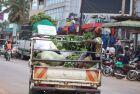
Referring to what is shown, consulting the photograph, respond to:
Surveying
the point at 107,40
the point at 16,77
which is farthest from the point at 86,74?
the point at 107,40

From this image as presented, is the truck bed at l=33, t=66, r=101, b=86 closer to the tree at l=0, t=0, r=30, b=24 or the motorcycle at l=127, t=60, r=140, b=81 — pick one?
the motorcycle at l=127, t=60, r=140, b=81

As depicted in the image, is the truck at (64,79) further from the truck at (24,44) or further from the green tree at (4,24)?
the green tree at (4,24)

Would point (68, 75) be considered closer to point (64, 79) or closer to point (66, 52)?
point (64, 79)

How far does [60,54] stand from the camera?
1269 centimetres

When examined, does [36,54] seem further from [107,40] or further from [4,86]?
[107,40]

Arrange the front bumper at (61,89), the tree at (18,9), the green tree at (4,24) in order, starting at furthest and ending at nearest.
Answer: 1. the green tree at (4,24)
2. the tree at (18,9)
3. the front bumper at (61,89)

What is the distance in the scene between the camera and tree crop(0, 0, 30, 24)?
75250 mm

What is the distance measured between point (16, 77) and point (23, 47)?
70.2 feet

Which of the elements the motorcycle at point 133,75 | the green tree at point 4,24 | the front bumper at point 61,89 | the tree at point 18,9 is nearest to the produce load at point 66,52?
the front bumper at point 61,89

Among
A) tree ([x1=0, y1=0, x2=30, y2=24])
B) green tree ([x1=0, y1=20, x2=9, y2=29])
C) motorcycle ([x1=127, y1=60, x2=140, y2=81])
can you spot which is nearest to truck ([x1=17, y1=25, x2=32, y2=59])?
motorcycle ([x1=127, y1=60, x2=140, y2=81])

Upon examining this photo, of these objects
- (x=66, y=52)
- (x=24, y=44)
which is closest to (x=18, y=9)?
(x=24, y=44)

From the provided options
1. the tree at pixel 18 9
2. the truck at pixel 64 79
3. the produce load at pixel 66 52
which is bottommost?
the truck at pixel 64 79

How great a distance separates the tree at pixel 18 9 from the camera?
7525 cm

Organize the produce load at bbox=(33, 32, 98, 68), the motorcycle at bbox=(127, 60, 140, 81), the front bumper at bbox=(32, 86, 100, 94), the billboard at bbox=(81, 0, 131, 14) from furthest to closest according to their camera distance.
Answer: the billboard at bbox=(81, 0, 131, 14), the motorcycle at bbox=(127, 60, 140, 81), the produce load at bbox=(33, 32, 98, 68), the front bumper at bbox=(32, 86, 100, 94)
